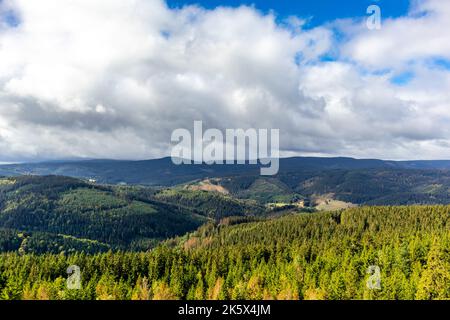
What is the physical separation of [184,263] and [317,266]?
219ft

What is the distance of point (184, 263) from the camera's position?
7431 inches
